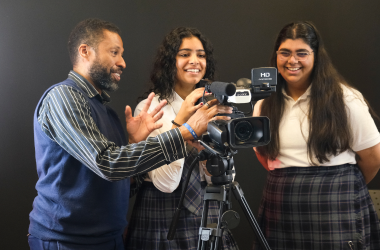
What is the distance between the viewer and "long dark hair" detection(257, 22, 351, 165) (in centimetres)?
147

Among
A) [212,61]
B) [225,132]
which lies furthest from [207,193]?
[212,61]

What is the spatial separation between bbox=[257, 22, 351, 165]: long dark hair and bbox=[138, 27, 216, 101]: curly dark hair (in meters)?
0.34

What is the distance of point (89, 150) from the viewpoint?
1045mm

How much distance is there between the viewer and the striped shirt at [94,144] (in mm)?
1053

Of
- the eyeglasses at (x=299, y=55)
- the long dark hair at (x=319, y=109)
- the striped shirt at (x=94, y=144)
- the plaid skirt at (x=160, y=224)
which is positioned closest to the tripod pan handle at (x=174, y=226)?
the plaid skirt at (x=160, y=224)

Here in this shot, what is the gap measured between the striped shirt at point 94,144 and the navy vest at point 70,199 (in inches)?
3.2

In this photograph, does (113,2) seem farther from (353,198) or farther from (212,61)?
(353,198)

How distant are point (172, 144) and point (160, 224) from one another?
0.50 m

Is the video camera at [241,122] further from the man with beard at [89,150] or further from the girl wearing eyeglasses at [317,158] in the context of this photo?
the girl wearing eyeglasses at [317,158]

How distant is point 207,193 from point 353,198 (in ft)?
2.31

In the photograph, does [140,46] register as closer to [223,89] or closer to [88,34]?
[88,34]

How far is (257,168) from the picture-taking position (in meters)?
2.43

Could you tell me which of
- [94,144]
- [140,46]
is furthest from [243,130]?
[140,46]

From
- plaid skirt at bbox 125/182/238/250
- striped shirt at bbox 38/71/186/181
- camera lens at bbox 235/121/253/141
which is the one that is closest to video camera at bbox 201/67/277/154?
camera lens at bbox 235/121/253/141
